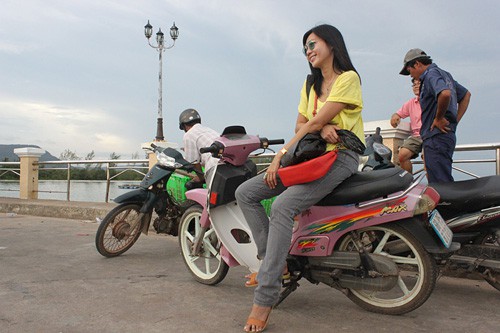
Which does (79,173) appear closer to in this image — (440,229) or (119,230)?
(119,230)

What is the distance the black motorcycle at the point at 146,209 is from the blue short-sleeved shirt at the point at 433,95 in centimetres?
224

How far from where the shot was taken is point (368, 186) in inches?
115

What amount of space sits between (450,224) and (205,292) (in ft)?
5.98

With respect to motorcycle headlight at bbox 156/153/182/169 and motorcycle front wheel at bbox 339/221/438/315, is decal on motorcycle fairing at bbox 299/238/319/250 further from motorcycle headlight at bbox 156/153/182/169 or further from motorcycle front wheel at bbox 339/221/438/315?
motorcycle headlight at bbox 156/153/182/169

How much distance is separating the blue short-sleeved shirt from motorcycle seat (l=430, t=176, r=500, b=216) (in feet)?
2.59

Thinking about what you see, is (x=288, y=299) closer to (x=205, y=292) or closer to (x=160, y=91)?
(x=205, y=292)

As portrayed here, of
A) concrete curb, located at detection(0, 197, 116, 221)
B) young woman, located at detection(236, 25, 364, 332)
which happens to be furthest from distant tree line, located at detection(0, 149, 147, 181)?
young woman, located at detection(236, 25, 364, 332)

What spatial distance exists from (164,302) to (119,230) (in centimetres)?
179

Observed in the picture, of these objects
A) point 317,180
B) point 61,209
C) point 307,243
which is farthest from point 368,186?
point 61,209

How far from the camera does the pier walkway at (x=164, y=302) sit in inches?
115

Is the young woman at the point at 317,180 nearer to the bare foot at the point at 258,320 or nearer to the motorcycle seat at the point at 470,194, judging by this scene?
the bare foot at the point at 258,320

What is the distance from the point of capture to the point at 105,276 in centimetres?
419

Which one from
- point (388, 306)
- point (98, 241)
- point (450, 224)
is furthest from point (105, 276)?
point (450, 224)

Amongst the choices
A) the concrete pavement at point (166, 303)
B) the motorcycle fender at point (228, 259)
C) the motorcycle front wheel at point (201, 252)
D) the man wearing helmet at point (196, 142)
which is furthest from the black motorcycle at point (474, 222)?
the man wearing helmet at point (196, 142)
